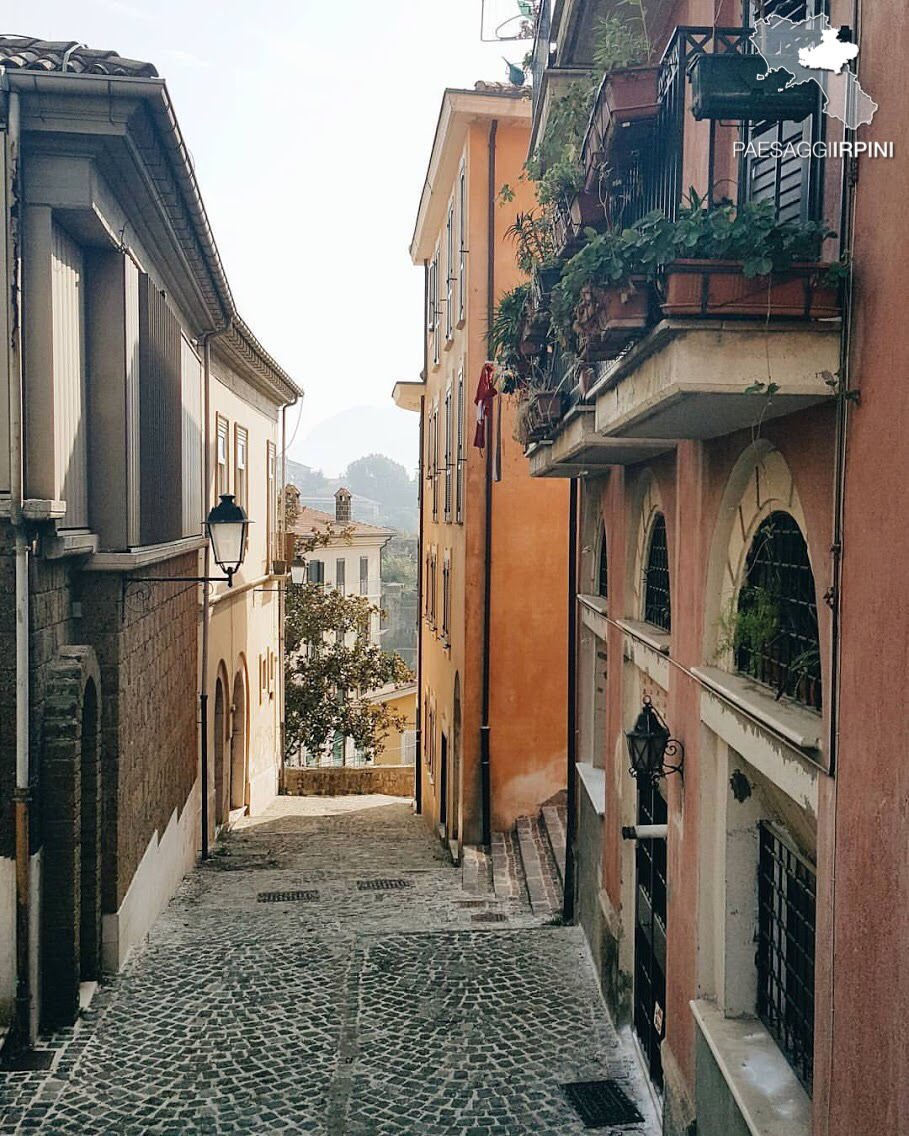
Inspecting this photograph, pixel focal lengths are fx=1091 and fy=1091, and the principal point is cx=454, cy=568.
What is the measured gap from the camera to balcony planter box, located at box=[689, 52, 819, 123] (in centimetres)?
416

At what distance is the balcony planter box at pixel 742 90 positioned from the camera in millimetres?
4160

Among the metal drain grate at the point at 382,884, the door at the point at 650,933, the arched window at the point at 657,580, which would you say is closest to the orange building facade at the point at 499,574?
the metal drain grate at the point at 382,884

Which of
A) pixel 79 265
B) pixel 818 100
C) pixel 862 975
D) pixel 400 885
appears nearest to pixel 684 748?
pixel 862 975

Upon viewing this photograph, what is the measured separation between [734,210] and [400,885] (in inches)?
404

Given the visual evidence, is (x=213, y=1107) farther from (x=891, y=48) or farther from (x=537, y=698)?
(x=537, y=698)

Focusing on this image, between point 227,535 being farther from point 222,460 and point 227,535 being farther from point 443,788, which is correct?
point 443,788

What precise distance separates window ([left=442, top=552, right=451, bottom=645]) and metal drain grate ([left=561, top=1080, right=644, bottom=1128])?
39.4ft

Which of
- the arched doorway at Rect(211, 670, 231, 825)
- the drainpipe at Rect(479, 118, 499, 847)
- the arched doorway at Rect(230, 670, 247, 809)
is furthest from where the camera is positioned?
the arched doorway at Rect(230, 670, 247, 809)

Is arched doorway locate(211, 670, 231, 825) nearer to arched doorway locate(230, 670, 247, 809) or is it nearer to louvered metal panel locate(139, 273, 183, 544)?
arched doorway locate(230, 670, 247, 809)

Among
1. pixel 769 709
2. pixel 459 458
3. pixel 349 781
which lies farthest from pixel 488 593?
pixel 349 781

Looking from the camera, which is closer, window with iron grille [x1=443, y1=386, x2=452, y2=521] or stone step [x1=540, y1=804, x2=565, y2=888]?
stone step [x1=540, y1=804, x2=565, y2=888]

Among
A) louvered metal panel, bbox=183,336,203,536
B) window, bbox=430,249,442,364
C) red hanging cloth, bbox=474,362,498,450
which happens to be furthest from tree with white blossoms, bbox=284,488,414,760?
red hanging cloth, bbox=474,362,498,450

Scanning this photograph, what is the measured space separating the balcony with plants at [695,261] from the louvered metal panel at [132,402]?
13.8 feet

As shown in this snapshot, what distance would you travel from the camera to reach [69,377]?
8289 millimetres
